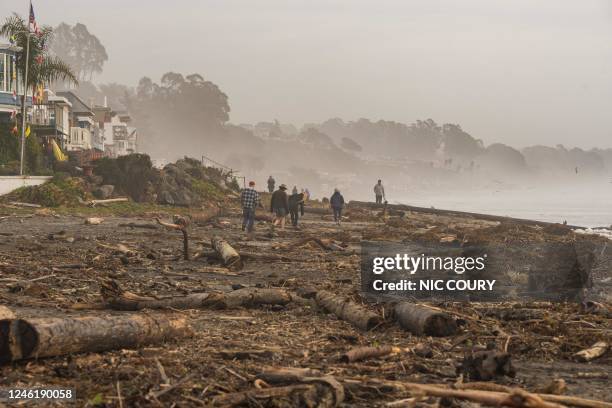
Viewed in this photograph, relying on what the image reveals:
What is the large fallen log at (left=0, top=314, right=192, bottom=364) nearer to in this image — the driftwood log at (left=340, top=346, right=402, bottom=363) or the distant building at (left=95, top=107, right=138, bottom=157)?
the driftwood log at (left=340, top=346, right=402, bottom=363)

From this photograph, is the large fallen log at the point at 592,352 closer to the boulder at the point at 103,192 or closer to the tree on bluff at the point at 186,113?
the boulder at the point at 103,192

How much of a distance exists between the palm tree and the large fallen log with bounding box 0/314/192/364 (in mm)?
32864

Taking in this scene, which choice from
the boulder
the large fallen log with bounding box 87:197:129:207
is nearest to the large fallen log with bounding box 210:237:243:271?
the large fallen log with bounding box 87:197:129:207

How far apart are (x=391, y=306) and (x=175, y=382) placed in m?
4.30

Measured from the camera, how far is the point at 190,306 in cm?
977

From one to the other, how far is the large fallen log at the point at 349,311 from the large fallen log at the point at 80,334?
2.28 meters

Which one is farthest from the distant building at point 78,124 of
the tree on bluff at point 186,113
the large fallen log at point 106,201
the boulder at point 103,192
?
the tree on bluff at point 186,113

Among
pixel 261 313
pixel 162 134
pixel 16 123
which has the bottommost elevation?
pixel 261 313

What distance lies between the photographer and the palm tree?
3794 centimetres

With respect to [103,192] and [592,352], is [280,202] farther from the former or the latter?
[592,352]

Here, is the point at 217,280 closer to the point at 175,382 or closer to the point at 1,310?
the point at 1,310

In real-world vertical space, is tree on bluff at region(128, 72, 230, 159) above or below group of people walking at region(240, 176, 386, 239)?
above

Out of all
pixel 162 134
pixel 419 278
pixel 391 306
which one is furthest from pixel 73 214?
pixel 162 134

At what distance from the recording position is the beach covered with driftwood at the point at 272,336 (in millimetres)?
5777
